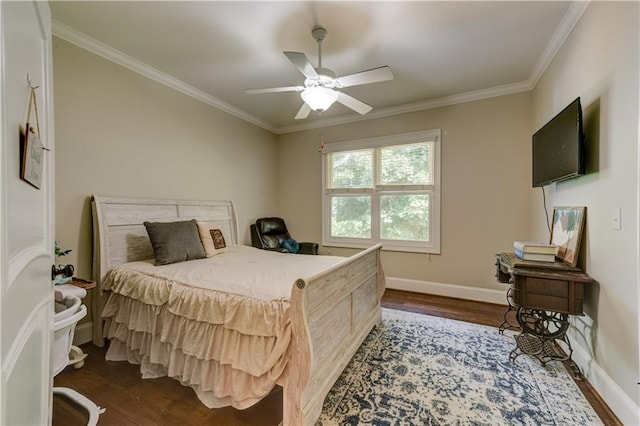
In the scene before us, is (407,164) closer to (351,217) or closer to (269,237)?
(351,217)

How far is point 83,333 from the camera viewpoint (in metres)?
2.44

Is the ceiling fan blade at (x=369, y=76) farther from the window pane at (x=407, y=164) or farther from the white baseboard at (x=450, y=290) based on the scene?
the white baseboard at (x=450, y=290)

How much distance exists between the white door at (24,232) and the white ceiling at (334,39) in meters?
1.46

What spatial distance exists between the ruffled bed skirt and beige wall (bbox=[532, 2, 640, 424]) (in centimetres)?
195

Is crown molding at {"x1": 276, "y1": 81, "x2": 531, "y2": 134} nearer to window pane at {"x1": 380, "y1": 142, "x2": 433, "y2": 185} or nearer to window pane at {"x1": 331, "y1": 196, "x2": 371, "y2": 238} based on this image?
window pane at {"x1": 380, "y1": 142, "x2": 433, "y2": 185}

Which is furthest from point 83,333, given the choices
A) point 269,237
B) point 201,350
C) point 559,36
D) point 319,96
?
point 559,36

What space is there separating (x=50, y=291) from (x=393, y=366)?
212 centimetres

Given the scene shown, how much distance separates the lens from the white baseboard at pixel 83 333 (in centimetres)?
240

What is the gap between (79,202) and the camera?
241 cm

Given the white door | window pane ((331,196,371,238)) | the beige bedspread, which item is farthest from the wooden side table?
the white door

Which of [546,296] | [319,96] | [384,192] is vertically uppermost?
[319,96]

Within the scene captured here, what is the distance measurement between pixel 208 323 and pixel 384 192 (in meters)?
3.13

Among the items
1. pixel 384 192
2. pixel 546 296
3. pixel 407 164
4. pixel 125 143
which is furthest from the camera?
pixel 384 192

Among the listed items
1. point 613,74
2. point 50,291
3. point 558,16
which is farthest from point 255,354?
point 558,16
